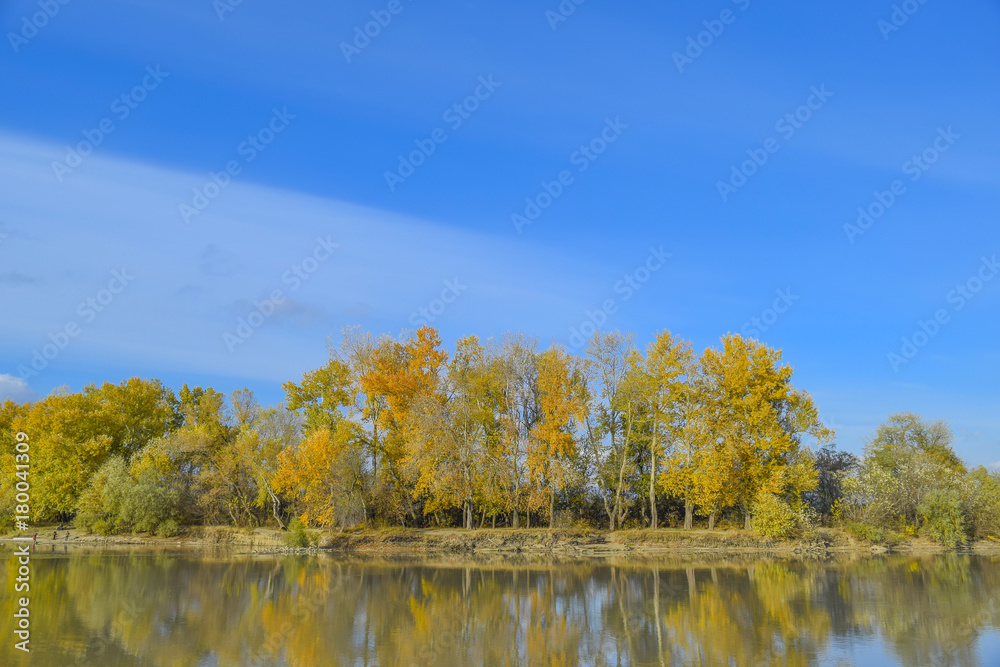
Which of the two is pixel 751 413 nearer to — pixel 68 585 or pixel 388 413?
pixel 388 413

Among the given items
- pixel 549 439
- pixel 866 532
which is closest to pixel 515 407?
pixel 549 439

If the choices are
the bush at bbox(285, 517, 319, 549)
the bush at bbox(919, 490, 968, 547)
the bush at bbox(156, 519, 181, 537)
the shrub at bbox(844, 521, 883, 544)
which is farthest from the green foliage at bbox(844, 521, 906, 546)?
the bush at bbox(156, 519, 181, 537)

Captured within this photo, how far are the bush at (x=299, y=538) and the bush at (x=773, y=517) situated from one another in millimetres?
25379

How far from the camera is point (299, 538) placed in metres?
40.2

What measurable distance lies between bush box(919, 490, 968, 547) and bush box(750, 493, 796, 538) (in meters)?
7.38

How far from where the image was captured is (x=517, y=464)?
41219 millimetres

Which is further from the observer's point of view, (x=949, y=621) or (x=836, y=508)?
(x=836, y=508)

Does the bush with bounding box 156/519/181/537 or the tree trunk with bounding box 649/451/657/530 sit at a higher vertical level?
the tree trunk with bounding box 649/451/657/530

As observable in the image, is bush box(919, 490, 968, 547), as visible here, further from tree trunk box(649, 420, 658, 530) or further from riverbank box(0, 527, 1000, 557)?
tree trunk box(649, 420, 658, 530)

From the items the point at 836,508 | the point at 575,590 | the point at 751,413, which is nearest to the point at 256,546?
the point at 575,590

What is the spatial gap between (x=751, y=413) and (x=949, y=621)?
979 inches

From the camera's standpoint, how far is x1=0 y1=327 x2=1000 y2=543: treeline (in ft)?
131

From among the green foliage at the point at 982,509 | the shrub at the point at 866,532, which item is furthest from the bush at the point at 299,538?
the green foliage at the point at 982,509

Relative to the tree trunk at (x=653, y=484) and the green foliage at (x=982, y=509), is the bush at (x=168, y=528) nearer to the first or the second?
the tree trunk at (x=653, y=484)
